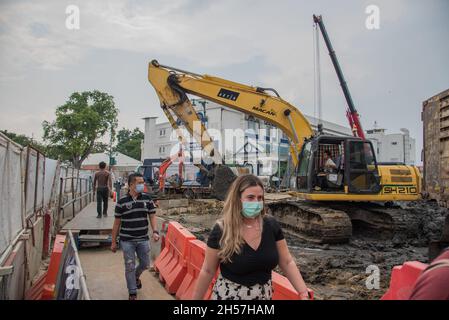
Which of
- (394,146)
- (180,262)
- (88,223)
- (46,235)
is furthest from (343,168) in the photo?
(394,146)

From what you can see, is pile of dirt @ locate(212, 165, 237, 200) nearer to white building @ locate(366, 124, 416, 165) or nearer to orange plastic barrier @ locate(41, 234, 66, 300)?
orange plastic barrier @ locate(41, 234, 66, 300)

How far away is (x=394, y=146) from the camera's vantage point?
5600 centimetres

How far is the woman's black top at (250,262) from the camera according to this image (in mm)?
2592

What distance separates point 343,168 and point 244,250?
26.2 ft

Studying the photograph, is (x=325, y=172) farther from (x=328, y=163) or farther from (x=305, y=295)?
(x=305, y=295)

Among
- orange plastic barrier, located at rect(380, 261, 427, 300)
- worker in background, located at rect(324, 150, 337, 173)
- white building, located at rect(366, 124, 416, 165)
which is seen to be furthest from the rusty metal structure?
white building, located at rect(366, 124, 416, 165)

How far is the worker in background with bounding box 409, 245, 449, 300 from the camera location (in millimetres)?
1428

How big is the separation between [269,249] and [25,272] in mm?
4137

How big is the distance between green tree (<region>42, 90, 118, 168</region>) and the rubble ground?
33795 millimetres

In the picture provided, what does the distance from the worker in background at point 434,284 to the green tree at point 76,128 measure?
44.2 m

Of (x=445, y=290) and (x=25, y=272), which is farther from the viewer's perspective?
(x=25, y=272)
